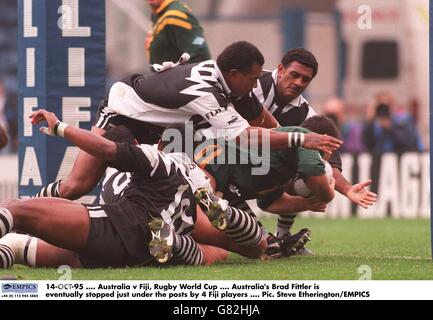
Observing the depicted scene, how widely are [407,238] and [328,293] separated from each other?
4.96 meters

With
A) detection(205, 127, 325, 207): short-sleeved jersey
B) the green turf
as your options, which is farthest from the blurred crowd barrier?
detection(205, 127, 325, 207): short-sleeved jersey

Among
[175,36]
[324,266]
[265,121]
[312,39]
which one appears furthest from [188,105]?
[312,39]

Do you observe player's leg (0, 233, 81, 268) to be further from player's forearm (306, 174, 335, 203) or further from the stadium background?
the stadium background

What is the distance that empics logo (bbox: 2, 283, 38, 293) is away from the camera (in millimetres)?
7992

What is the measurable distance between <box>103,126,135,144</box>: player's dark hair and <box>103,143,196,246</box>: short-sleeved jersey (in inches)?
17.4

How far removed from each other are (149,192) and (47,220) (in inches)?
33.5

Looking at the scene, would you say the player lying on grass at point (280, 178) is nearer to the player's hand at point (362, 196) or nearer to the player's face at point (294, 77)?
the player's hand at point (362, 196)

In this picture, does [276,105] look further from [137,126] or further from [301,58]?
[137,126]

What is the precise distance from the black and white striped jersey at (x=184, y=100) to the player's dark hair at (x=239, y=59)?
9cm

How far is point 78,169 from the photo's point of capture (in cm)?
980

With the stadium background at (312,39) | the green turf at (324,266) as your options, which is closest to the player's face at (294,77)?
the green turf at (324,266)

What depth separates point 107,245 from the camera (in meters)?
8.69

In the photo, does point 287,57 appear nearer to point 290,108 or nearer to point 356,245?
point 290,108

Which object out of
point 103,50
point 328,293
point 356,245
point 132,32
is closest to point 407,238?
point 356,245
